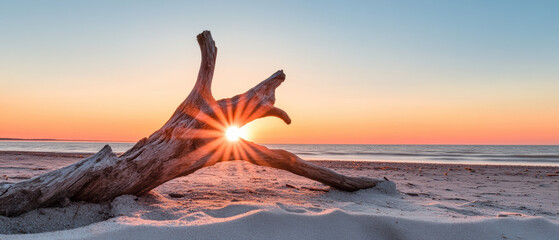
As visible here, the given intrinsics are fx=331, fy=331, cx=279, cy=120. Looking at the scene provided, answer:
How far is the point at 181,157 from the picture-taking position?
3771mm

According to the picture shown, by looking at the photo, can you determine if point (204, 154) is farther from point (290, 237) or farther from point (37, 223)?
point (290, 237)

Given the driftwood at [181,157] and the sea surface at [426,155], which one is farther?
the sea surface at [426,155]

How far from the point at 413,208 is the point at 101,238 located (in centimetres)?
311

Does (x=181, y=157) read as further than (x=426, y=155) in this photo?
No

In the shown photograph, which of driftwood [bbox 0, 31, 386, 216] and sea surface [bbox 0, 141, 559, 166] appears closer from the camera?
driftwood [bbox 0, 31, 386, 216]

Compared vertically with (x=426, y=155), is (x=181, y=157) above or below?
above

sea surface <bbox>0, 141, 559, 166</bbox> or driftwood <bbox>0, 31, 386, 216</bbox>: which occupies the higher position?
driftwood <bbox>0, 31, 386, 216</bbox>

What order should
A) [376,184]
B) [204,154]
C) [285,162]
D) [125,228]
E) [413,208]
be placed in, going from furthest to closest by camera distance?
[376,184] → [285,162] → [204,154] → [413,208] → [125,228]

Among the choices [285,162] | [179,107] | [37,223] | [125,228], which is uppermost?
[179,107]

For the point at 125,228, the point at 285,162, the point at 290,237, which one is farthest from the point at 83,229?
the point at 285,162

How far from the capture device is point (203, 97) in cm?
412

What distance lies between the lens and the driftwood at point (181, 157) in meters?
2.96

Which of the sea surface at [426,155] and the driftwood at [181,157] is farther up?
the driftwood at [181,157]

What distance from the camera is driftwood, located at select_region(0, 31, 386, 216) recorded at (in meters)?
2.96
